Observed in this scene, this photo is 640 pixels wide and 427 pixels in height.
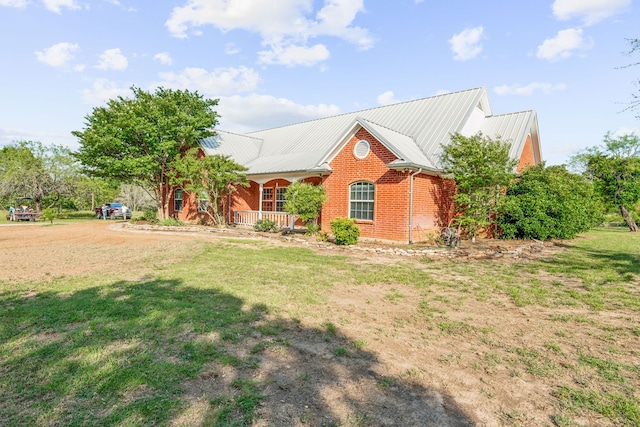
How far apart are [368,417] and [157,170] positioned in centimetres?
2228

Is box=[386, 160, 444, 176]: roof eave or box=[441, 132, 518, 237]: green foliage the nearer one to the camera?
box=[386, 160, 444, 176]: roof eave

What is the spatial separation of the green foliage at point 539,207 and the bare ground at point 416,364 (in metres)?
9.86

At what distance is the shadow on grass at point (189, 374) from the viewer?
276cm

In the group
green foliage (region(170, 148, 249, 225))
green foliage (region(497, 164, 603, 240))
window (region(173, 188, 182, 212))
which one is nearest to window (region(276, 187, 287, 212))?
green foliage (region(170, 148, 249, 225))

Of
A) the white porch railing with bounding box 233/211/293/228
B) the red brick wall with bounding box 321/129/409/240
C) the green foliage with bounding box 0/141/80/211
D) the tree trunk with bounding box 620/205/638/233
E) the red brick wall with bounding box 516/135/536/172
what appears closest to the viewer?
the red brick wall with bounding box 321/129/409/240

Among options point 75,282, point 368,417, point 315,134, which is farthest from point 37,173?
point 368,417

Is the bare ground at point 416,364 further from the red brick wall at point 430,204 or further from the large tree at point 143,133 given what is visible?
the large tree at point 143,133

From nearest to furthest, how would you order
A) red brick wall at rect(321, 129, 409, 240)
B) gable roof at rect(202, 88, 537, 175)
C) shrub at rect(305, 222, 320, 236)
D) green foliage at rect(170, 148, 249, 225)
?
red brick wall at rect(321, 129, 409, 240) → gable roof at rect(202, 88, 537, 175) → shrub at rect(305, 222, 320, 236) → green foliage at rect(170, 148, 249, 225)

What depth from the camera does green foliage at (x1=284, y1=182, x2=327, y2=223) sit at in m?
14.8

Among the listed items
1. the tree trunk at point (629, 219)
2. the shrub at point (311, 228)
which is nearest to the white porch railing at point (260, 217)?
the shrub at point (311, 228)

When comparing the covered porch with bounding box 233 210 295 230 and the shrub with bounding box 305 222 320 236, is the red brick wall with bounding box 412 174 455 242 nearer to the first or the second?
the shrub with bounding box 305 222 320 236

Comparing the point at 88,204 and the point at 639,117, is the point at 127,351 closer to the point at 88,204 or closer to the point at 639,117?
the point at 639,117

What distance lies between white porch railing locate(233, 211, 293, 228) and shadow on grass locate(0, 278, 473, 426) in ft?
41.7

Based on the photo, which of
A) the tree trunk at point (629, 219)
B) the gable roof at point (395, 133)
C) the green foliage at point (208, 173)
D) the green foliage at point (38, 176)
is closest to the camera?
the gable roof at point (395, 133)
